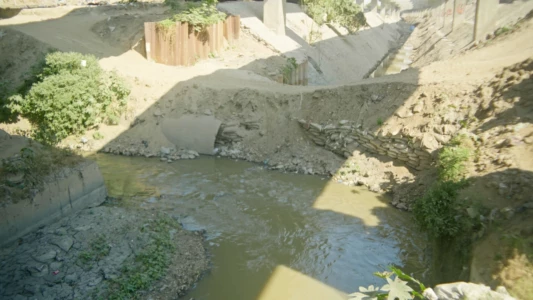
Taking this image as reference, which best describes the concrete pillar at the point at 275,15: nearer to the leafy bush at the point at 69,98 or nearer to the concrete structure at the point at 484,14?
the concrete structure at the point at 484,14

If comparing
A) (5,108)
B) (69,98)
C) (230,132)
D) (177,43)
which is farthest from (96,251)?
(177,43)

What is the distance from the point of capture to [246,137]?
13.2 m

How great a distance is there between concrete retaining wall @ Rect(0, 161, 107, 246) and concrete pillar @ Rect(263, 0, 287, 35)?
15.0 metres

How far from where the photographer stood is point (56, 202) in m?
7.59

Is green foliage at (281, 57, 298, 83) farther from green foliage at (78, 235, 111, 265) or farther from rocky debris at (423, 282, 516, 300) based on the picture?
rocky debris at (423, 282, 516, 300)

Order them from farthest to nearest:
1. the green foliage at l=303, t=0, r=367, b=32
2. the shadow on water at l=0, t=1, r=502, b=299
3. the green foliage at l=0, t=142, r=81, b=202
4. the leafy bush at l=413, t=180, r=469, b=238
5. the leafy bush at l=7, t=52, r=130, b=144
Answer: the green foliage at l=303, t=0, r=367, b=32
the leafy bush at l=7, t=52, r=130, b=144
the shadow on water at l=0, t=1, r=502, b=299
the green foliage at l=0, t=142, r=81, b=202
the leafy bush at l=413, t=180, r=469, b=238

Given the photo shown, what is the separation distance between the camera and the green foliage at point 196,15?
16156 mm

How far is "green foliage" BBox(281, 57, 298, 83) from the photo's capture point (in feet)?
56.6

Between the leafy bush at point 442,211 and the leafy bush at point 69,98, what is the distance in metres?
9.77

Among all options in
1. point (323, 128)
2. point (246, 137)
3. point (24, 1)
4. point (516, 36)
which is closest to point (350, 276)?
point (323, 128)

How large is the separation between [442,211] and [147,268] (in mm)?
4960

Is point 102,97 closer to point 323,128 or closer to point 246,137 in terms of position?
point 246,137

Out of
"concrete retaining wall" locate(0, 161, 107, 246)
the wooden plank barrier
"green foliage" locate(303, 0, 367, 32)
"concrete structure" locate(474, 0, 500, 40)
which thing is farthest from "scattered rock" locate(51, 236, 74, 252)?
"green foliage" locate(303, 0, 367, 32)

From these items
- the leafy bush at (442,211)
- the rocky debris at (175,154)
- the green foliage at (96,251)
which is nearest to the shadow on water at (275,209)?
the rocky debris at (175,154)
